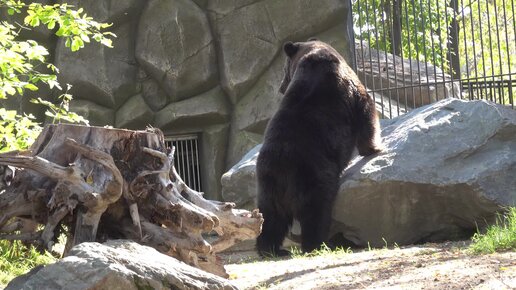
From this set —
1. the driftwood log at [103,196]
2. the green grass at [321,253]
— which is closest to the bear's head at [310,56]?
the green grass at [321,253]

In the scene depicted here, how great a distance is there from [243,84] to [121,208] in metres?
7.18

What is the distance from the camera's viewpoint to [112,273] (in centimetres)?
362

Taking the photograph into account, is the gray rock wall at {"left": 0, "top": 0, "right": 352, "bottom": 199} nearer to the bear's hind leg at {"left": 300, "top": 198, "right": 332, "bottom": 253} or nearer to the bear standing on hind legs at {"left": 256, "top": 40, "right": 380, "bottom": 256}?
the bear standing on hind legs at {"left": 256, "top": 40, "right": 380, "bottom": 256}

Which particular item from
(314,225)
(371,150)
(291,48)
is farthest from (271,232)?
(291,48)

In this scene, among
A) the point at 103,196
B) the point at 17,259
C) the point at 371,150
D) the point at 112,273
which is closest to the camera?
the point at 112,273

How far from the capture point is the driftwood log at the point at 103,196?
457cm

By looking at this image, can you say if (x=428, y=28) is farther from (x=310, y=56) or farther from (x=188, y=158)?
(x=310, y=56)

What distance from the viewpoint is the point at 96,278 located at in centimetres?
358

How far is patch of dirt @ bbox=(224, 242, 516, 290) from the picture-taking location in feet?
15.2

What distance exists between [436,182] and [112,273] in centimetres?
478

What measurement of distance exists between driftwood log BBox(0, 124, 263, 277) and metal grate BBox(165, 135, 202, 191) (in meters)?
7.08

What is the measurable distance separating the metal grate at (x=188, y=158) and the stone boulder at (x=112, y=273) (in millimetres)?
8135

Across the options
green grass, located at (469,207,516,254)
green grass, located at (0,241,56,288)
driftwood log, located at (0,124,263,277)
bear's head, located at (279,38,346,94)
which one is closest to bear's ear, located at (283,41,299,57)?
bear's head, located at (279,38,346,94)

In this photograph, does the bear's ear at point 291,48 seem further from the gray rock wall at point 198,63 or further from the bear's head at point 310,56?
the gray rock wall at point 198,63
